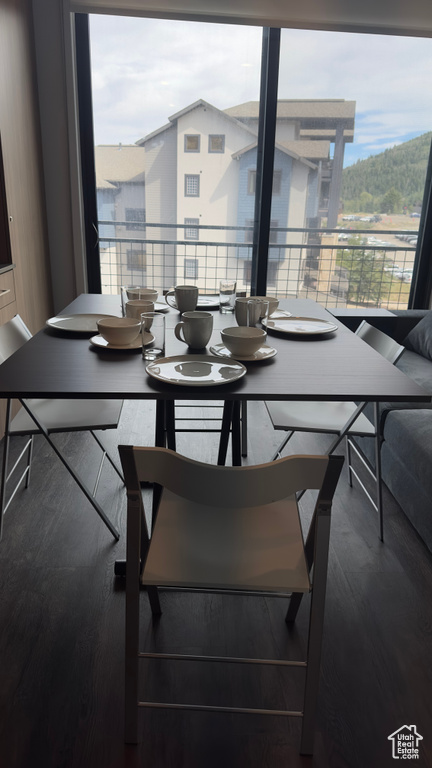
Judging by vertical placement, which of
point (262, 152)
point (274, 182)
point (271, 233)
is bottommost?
point (271, 233)

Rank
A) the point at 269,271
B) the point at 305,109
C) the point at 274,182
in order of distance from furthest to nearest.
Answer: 1. the point at 269,271
2. the point at 274,182
3. the point at 305,109

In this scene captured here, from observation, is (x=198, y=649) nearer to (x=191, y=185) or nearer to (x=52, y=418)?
(x=52, y=418)

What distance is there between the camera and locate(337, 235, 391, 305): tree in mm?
4301

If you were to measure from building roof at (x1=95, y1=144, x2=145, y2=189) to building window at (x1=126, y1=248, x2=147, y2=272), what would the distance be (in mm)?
491

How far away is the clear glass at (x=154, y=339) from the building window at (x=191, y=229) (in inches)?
98.3

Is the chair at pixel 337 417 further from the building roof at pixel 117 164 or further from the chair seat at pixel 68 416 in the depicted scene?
the building roof at pixel 117 164

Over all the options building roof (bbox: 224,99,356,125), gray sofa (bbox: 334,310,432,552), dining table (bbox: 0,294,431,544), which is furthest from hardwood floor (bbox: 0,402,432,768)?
building roof (bbox: 224,99,356,125)

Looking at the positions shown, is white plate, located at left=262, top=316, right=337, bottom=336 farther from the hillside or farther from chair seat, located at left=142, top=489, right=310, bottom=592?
the hillside

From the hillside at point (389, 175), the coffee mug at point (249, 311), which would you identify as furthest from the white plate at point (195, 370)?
the hillside at point (389, 175)

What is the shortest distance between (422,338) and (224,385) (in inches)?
91.0

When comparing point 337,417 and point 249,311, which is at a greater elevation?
point 249,311

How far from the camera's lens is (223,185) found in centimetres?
401

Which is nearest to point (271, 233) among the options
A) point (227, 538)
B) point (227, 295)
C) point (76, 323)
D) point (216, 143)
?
point (216, 143)

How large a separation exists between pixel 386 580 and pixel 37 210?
119 inches
